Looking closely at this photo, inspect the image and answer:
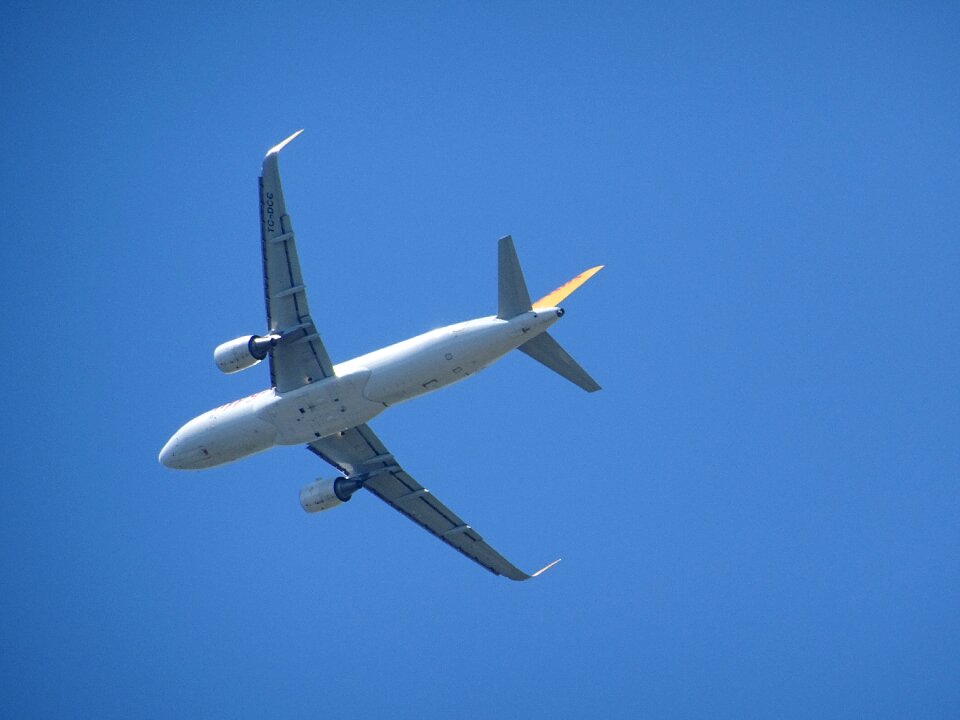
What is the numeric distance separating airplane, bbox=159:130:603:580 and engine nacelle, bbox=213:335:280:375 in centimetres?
4

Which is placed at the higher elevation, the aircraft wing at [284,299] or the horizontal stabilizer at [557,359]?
the aircraft wing at [284,299]

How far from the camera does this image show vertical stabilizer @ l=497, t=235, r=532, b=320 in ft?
164

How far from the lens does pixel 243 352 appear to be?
173ft

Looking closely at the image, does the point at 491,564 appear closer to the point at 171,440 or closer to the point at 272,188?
the point at 171,440

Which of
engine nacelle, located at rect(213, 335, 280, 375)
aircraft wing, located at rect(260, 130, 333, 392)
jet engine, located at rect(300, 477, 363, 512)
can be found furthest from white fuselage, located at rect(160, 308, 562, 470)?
jet engine, located at rect(300, 477, 363, 512)

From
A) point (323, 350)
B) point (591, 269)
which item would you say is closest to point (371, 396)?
point (323, 350)

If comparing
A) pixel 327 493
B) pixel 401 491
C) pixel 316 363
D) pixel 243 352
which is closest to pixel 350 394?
pixel 316 363

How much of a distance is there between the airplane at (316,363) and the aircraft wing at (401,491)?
27 cm

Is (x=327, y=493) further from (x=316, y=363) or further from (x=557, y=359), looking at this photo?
(x=557, y=359)

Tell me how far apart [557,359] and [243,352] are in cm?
1216

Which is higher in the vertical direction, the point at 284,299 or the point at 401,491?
the point at 284,299

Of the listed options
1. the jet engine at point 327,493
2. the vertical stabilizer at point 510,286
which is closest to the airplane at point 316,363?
the vertical stabilizer at point 510,286

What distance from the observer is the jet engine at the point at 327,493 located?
198 feet

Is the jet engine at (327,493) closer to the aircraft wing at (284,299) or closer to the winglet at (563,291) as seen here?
the aircraft wing at (284,299)
